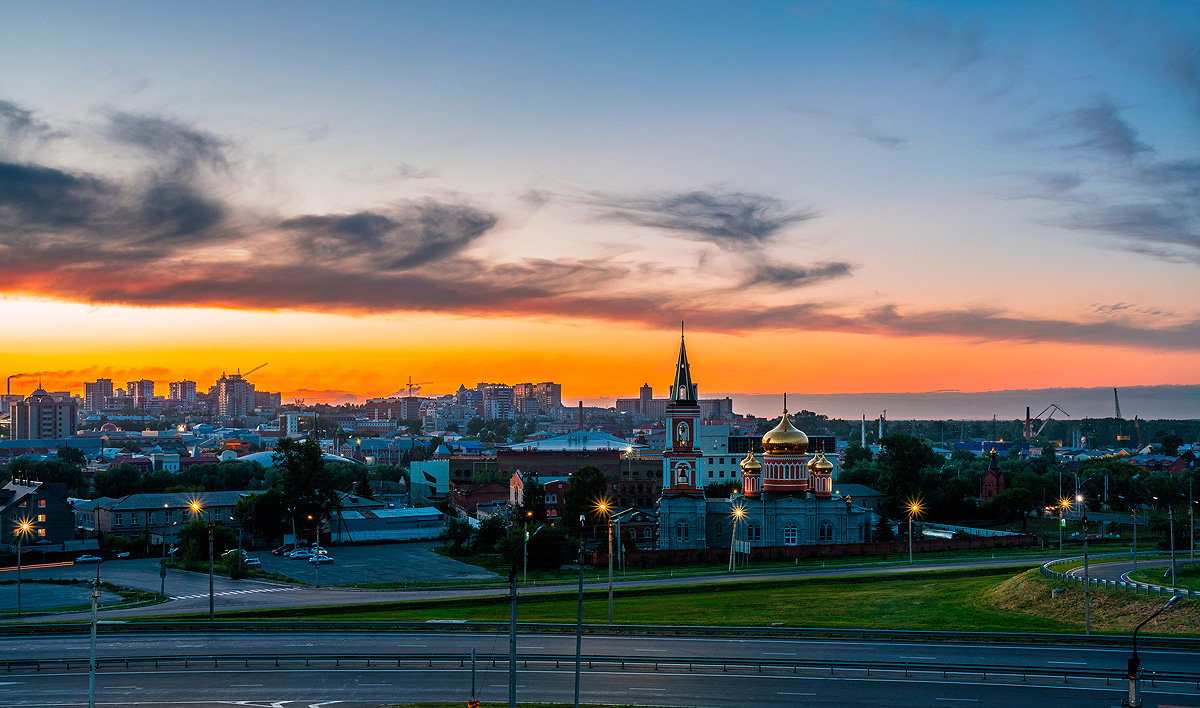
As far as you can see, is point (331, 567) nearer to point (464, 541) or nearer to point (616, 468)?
point (464, 541)

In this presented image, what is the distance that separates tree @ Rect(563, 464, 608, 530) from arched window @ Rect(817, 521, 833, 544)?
21.0 meters

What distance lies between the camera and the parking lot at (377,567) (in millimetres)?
75688

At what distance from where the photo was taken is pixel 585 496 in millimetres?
94875

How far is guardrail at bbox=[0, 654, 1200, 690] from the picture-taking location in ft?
124

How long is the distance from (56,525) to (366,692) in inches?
3034

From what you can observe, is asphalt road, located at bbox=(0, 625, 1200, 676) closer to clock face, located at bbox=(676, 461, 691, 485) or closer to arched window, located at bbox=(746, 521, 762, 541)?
arched window, located at bbox=(746, 521, 762, 541)

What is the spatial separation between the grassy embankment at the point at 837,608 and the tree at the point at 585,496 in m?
30.6

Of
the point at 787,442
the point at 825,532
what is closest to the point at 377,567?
the point at 787,442

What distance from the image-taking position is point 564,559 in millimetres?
79250

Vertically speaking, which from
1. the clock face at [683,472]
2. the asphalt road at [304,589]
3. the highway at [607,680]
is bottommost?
the asphalt road at [304,589]

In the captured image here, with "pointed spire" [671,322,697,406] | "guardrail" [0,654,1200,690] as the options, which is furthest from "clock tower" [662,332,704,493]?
"guardrail" [0,654,1200,690]

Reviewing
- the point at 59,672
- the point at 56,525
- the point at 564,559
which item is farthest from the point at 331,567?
the point at 59,672

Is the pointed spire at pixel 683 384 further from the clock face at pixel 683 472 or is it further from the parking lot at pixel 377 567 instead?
the parking lot at pixel 377 567

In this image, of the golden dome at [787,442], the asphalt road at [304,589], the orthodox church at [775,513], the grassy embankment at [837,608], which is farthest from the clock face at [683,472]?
the grassy embankment at [837,608]
